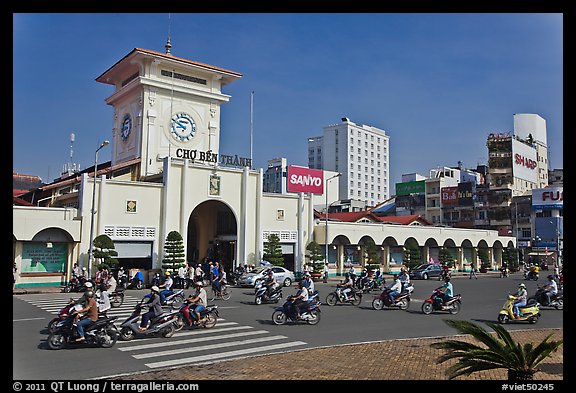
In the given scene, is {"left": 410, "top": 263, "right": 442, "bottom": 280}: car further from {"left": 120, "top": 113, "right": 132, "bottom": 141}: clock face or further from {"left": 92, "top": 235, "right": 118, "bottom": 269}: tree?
{"left": 120, "top": 113, "right": 132, "bottom": 141}: clock face

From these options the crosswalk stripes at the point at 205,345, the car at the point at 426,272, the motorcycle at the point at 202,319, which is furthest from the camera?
the car at the point at 426,272

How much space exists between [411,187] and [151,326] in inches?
3089

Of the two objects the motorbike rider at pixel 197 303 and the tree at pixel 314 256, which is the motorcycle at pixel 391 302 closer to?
the motorbike rider at pixel 197 303

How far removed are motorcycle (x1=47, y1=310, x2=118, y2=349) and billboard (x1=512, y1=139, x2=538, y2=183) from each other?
74.3m

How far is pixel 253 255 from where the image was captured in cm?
3806

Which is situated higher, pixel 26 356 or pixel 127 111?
pixel 127 111

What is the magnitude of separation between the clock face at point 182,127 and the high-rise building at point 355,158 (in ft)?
252

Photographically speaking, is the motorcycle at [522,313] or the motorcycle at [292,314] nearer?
the motorcycle at [292,314]

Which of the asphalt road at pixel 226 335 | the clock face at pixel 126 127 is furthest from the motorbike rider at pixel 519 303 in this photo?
the clock face at pixel 126 127

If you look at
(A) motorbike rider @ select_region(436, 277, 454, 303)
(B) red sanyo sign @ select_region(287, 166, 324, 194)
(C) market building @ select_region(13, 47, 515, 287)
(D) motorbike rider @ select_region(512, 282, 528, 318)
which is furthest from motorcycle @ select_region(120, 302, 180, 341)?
(B) red sanyo sign @ select_region(287, 166, 324, 194)

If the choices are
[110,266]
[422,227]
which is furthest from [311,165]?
[110,266]

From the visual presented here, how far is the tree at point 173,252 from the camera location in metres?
32.3
